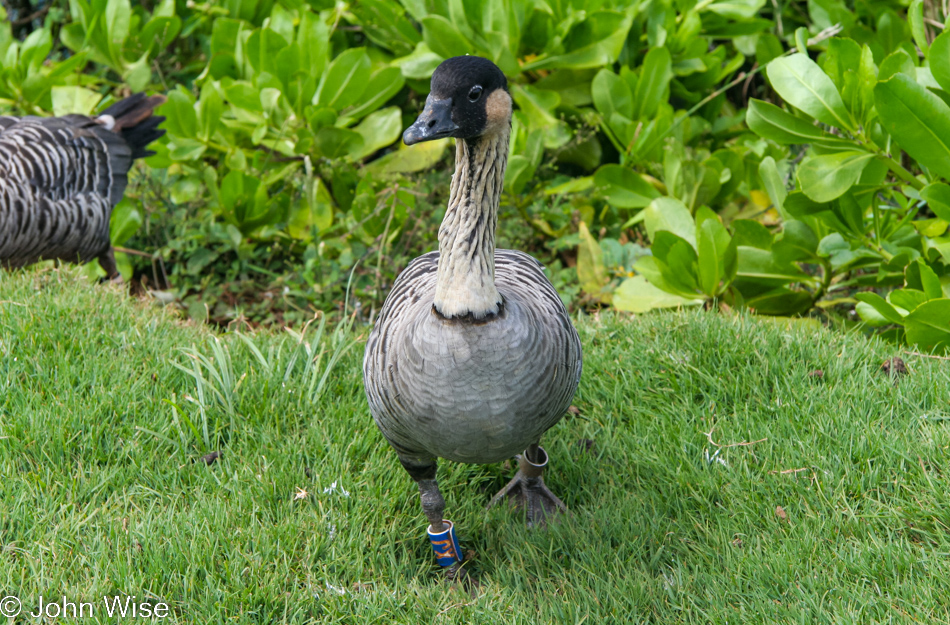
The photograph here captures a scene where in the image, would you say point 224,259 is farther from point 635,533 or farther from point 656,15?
point 635,533

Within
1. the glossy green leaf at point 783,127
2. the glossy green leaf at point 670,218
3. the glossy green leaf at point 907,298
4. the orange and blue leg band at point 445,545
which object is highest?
the glossy green leaf at point 783,127

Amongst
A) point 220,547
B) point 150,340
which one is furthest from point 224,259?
point 220,547

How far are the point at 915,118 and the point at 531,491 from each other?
2331 mm

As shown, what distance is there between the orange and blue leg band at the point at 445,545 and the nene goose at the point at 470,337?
1.40ft

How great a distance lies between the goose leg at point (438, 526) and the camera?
3072 millimetres

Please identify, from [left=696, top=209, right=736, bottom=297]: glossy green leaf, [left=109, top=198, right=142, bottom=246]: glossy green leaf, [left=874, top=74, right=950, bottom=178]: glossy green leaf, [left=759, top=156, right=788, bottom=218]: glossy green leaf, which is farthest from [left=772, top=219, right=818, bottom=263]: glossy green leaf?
[left=109, top=198, right=142, bottom=246]: glossy green leaf

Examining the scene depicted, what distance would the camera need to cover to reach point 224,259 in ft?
19.9

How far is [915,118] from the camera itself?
3.42 metres

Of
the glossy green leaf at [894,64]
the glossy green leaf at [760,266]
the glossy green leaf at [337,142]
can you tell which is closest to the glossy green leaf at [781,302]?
the glossy green leaf at [760,266]

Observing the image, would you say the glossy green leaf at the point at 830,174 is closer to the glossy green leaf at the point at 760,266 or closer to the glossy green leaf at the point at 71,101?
the glossy green leaf at the point at 760,266

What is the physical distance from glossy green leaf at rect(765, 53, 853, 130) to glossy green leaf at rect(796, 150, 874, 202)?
16 centimetres

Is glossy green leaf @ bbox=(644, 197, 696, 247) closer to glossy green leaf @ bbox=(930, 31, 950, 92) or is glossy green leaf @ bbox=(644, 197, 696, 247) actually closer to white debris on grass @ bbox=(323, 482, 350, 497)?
glossy green leaf @ bbox=(930, 31, 950, 92)

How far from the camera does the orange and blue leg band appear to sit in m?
3.09
